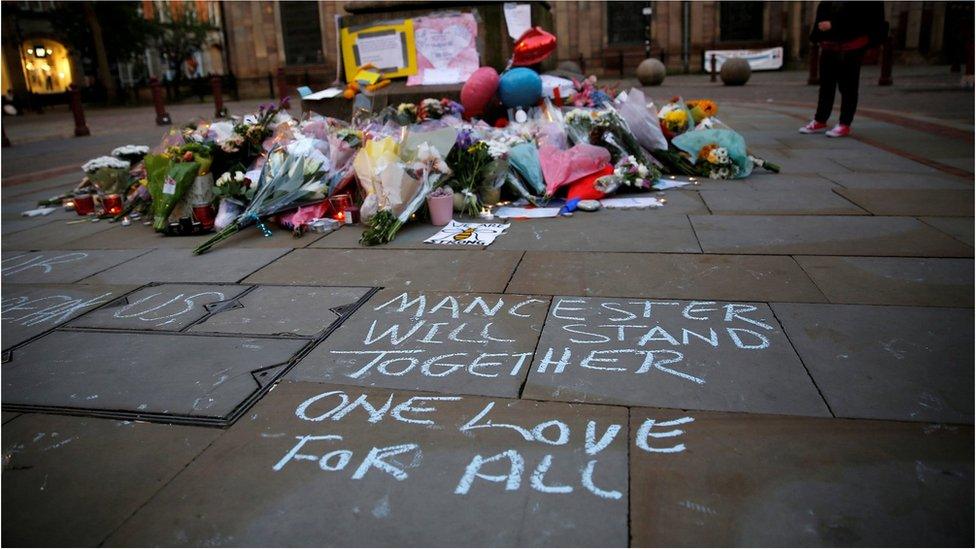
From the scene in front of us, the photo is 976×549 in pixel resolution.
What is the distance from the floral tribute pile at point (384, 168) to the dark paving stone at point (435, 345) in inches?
54.7

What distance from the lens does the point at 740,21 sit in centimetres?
2562

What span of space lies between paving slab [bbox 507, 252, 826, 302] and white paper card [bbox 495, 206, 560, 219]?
1.05m

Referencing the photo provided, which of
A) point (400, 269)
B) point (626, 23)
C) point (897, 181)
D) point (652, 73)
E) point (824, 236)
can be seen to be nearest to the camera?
point (400, 269)

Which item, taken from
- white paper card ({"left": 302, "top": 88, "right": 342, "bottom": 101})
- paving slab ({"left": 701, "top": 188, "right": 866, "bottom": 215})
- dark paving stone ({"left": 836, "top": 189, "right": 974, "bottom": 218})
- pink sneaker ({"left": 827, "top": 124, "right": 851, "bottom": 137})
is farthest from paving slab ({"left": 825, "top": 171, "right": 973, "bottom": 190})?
white paper card ({"left": 302, "top": 88, "right": 342, "bottom": 101})

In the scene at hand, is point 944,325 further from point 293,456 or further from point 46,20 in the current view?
point 46,20

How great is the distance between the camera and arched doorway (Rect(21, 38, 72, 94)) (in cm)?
3133

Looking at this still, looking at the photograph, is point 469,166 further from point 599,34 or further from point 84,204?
point 599,34

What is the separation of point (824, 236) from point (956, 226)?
92 cm

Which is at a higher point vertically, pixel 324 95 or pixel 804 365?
pixel 324 95

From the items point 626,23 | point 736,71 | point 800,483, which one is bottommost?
point 800,483

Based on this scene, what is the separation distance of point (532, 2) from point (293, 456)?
7166mm

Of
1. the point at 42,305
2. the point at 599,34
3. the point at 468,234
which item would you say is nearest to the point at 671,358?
the point at 468,234

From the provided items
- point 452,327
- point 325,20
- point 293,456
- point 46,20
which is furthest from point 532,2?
point 46,20

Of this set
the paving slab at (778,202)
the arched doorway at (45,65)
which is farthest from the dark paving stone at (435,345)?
the arched doorway at (45,65)
